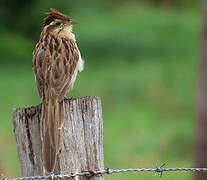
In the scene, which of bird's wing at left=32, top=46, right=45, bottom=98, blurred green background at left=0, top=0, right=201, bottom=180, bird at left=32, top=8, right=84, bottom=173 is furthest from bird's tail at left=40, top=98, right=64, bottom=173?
blurred green background at left=0, top=0, right=201, bottom=180

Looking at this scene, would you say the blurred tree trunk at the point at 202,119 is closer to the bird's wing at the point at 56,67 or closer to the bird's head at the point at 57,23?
the bird's head at the point at 57,23

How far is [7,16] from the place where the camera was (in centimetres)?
2623

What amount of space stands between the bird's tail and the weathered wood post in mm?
51

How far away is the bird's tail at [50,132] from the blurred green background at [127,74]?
169 inches

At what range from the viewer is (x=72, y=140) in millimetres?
4617

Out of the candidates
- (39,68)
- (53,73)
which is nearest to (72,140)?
(53,73)

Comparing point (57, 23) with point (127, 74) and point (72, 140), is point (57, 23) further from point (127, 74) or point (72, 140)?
point (127, 74)

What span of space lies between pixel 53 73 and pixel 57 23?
3.26 ft

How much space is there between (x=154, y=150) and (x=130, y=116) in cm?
274

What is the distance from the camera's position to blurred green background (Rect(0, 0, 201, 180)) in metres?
13.3

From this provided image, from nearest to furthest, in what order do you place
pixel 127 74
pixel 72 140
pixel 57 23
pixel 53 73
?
pixel 72 140 → pixel 53 73 → pixel 57 23 → pixel 127 74

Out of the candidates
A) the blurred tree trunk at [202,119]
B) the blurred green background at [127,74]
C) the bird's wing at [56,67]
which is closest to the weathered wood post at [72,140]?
the bird's wing at [56,67]

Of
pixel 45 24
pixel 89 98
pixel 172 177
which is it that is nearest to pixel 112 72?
pixel 172 177

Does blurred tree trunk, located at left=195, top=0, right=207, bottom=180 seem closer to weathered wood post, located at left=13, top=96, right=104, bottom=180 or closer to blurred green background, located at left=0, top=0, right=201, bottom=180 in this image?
blurred green background, located at left=0, top=0, right=201, bottom=180
